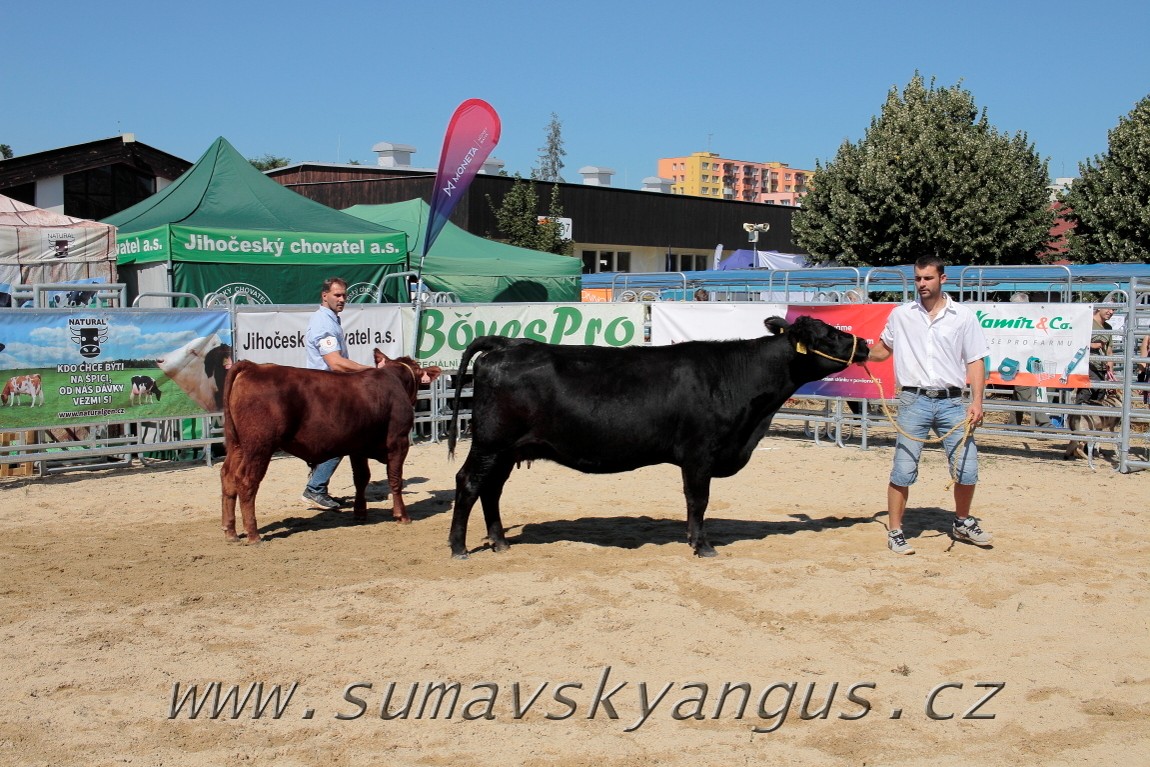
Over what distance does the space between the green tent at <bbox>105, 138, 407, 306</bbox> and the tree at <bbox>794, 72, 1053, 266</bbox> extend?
55.4ft

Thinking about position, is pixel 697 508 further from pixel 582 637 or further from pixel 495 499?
pixel 582 637

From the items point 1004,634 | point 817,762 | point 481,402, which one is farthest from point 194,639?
point 1004,634

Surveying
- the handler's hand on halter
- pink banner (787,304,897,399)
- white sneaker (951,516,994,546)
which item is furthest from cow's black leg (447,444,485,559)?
pink banner (787,304,897,399)

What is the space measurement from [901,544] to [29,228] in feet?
37.0

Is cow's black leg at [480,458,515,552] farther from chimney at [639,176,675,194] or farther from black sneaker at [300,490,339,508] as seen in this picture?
chimney at [639,176,675,194]

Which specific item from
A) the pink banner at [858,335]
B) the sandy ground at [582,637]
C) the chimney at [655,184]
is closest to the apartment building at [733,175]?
the chimney at [655,184]

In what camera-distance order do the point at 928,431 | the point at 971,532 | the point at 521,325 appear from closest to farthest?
1. the point at 928,431
2. the point at 971,532
3. the point at 521,325

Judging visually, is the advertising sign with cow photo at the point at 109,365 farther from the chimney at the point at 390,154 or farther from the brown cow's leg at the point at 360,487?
the chimney at the point at 390,154

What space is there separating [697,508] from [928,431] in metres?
1.67

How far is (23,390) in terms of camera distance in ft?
33.0

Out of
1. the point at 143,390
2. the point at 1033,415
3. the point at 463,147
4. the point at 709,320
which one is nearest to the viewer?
the point at 143,390

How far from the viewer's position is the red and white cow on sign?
9977 mm

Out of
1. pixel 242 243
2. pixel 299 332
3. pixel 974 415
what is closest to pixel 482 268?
pixel 242 243

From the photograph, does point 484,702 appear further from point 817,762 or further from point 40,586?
point 40,586
